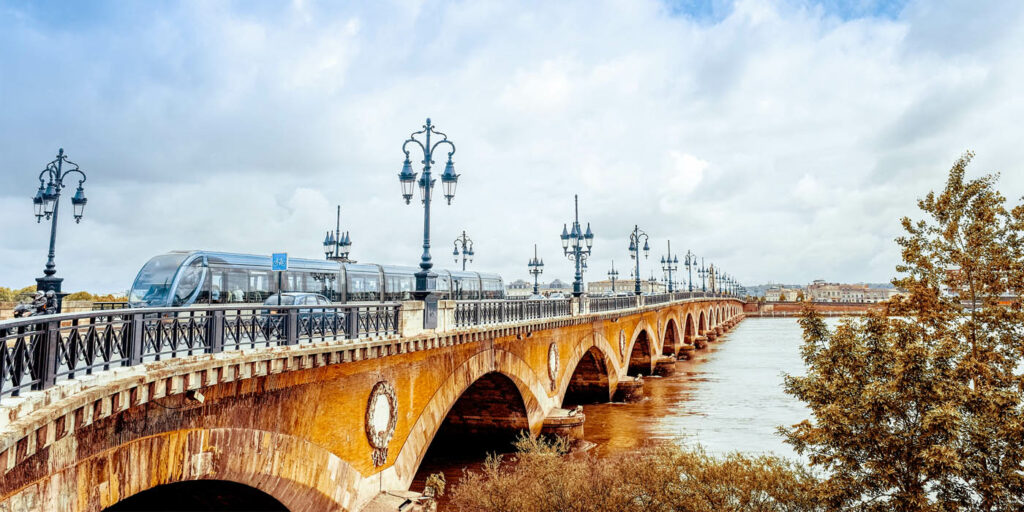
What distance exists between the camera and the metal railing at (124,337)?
5.24m

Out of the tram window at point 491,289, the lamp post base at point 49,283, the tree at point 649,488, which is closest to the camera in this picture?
the lamp post base at point 49,283

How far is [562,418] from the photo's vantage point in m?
22.8

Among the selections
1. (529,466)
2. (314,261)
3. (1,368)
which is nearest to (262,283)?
(314,261)

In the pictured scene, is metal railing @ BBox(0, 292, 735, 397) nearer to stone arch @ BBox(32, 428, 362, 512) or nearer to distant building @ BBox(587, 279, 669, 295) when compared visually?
stone arch @ BBox(32, 428, 362, 512)

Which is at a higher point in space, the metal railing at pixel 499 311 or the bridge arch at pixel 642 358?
the metal railing at pixel 499 311

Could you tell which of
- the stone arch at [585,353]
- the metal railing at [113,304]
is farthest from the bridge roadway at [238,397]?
the stone arch at [585,353]

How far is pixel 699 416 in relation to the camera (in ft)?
92.8

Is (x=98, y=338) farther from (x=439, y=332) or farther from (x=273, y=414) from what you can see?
(x=439, y=332)

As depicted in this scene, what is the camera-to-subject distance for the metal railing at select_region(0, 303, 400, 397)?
17.2 feet

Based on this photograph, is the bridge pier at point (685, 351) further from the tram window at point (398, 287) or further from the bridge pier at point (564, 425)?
the bridge pier at point (564, 425)

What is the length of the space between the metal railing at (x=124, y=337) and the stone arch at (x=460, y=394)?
325 centimetres

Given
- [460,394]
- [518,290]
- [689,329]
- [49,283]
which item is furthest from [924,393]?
[518,290]

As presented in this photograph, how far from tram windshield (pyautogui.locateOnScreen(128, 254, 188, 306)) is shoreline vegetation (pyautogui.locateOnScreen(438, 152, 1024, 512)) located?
1177cm

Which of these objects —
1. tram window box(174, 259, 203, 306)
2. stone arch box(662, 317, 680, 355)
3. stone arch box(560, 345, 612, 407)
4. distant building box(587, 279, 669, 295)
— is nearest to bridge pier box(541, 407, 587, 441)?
stone arch box(560, 345, 612, 407)
